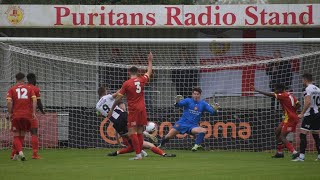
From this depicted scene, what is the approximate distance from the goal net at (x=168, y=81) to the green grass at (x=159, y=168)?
3.31 metres

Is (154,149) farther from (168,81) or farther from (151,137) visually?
(168,81)

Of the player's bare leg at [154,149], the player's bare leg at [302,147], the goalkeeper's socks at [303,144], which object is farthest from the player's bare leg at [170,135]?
the goalkeeper's socks at [303,144]

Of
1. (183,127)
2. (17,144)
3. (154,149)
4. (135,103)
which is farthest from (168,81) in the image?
(17,144)

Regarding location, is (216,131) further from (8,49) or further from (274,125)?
(8,49)

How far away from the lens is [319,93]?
57.1ft

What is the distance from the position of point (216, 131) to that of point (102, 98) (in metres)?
4.72

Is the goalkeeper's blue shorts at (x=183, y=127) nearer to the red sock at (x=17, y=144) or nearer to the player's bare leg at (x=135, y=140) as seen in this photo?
the player's bare leg at (x=135, y=140)

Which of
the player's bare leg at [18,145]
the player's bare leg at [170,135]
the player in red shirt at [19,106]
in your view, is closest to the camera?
the player's bare leg at [18,145]

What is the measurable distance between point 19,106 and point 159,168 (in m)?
4.09

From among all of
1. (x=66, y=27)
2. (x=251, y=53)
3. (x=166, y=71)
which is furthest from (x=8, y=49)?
(x=251, y=53)

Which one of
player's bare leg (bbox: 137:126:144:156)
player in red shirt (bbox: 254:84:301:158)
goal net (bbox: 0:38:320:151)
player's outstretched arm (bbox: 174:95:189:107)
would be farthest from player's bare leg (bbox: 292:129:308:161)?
goal net (bbox: 0:38:320:151)

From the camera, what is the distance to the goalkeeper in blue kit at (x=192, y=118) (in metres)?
20.7

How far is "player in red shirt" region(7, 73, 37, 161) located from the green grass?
59 centimetres

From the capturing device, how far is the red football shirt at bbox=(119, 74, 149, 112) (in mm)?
16781
